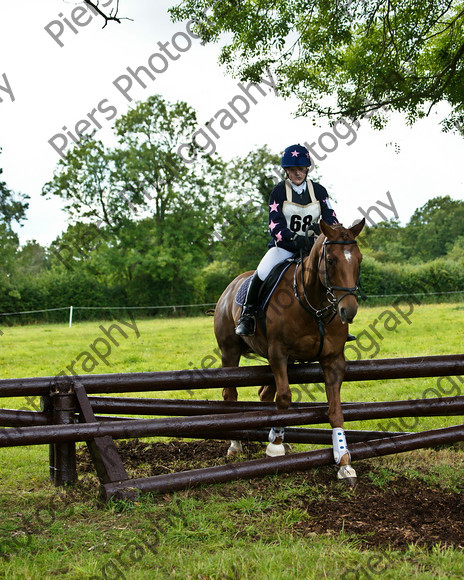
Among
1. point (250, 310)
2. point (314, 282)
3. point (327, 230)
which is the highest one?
point (327, 230)

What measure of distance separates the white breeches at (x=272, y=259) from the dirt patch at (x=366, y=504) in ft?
6.10

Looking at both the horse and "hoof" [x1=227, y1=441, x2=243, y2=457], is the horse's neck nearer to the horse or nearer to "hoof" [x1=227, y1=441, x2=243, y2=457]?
the horse

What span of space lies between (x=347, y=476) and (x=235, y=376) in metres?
1.25

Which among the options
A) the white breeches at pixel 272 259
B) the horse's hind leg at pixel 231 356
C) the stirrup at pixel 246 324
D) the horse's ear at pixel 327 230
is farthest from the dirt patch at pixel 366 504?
the horse's ear at pixel 327 230

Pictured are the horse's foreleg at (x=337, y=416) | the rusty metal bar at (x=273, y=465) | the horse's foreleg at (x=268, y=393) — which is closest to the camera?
the rusty metal bar at (x=273, y=465)

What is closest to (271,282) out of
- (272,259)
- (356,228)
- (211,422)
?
(272,259)

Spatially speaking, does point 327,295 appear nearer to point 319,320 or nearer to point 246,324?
point 319,320

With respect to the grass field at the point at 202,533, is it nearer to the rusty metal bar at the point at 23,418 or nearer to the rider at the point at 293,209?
the rusty metal bar at the point at 23,418

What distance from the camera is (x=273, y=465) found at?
4473 millimetres

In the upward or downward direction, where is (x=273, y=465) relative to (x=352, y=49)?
downward

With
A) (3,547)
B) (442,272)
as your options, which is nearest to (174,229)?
(442,272)

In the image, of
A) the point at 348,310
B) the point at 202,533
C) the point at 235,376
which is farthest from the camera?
the point at 235,376

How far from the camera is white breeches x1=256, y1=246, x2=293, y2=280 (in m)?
5.29

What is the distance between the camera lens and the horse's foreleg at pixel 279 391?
4.71 metres
